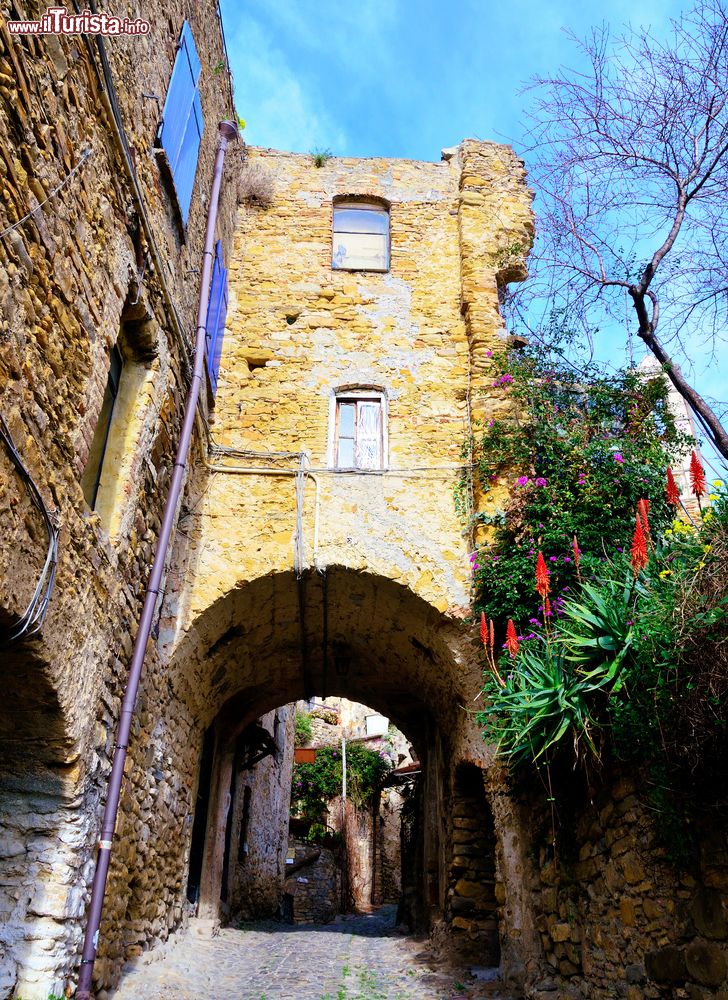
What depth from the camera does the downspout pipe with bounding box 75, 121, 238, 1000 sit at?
4.88 metres

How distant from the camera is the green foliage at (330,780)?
68.8 feet

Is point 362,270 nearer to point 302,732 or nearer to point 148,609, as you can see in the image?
point 148,609

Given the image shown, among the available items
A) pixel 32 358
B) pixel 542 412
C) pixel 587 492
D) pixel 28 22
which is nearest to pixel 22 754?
pixel 32 358

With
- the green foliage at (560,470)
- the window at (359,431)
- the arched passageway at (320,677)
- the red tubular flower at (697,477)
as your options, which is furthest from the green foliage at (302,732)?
the red tubular flower at (697,477)

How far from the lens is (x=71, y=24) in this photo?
4.14 meters

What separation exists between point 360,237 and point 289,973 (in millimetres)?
8342

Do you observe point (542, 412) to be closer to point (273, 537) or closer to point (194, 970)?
point (273, 537)

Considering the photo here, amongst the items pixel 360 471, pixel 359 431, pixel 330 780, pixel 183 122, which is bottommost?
pixel 330 780

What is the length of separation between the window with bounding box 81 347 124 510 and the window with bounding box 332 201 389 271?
173 inches

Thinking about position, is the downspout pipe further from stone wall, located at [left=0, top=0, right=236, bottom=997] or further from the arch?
the arch

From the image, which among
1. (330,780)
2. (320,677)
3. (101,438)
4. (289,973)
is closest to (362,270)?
(101,438)

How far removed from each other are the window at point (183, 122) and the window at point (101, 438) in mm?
1906

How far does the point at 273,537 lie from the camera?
790cm

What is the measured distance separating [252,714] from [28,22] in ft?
30.3
